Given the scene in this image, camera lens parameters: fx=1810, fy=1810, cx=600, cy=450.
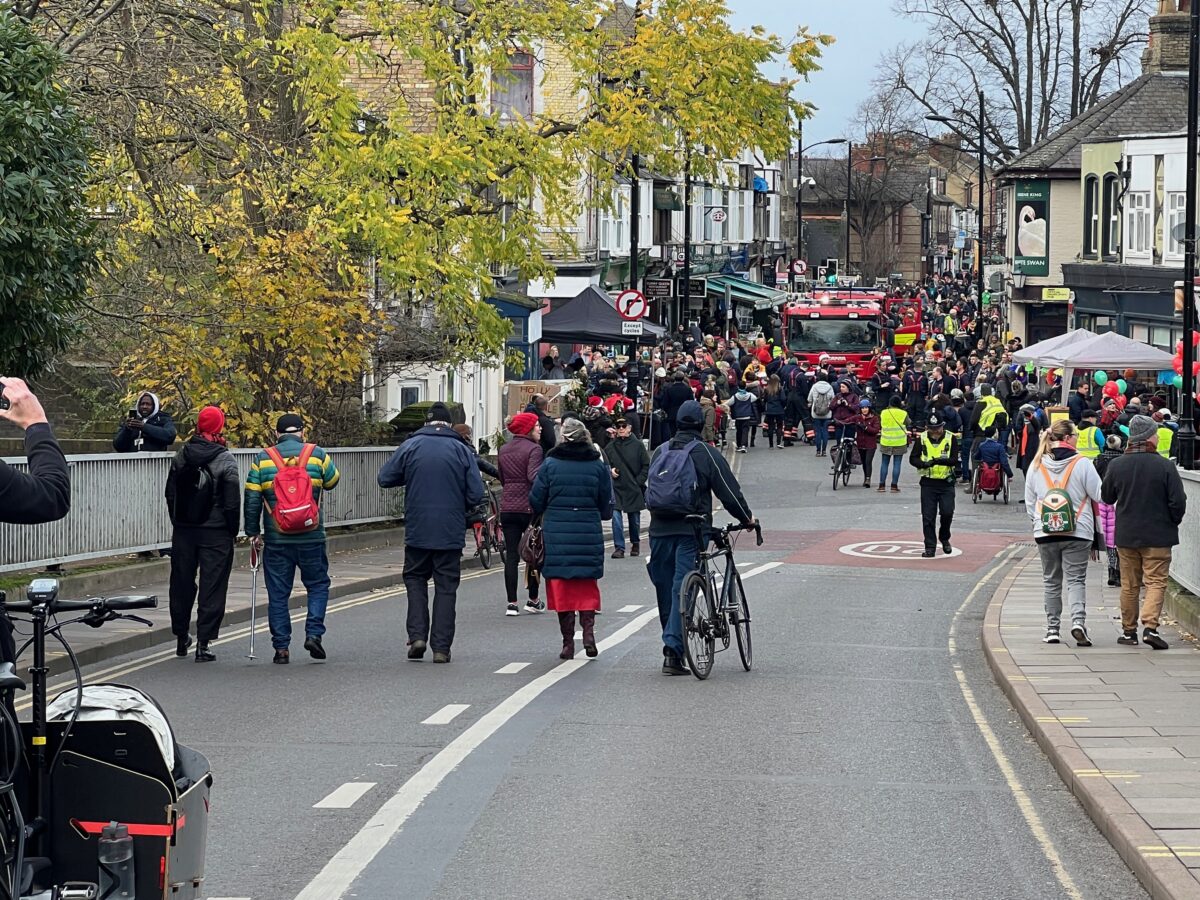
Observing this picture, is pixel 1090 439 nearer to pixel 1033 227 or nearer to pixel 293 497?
pixel 293 497

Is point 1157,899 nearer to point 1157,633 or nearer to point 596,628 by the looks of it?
point 1157,633

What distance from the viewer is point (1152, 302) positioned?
140 feet

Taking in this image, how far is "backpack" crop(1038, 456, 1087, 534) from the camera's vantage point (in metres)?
14.5

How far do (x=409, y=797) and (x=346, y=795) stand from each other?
319 millimetres

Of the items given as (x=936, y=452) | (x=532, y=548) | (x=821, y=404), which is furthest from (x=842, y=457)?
(x=532, y=548)

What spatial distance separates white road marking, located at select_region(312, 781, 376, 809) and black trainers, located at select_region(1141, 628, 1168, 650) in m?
7.83

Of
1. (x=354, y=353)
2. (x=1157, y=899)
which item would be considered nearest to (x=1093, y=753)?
(x=1157, y=899)

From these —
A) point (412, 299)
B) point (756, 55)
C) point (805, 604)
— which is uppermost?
point (756, 55)

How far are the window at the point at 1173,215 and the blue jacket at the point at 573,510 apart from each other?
30054 mm

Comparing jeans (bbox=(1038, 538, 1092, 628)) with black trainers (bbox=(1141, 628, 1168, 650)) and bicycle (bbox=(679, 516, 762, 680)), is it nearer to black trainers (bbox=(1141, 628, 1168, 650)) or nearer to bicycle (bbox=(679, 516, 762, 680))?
black trainers (bbox=(1141, 628, 1168, 650))

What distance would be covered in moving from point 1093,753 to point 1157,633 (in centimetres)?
540

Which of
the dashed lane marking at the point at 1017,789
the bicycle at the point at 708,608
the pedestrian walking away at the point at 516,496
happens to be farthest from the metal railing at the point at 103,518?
the dashed lane marking at the point at 1017,789

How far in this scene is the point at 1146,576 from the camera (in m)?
14.6

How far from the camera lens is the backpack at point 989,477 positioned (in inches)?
1252
